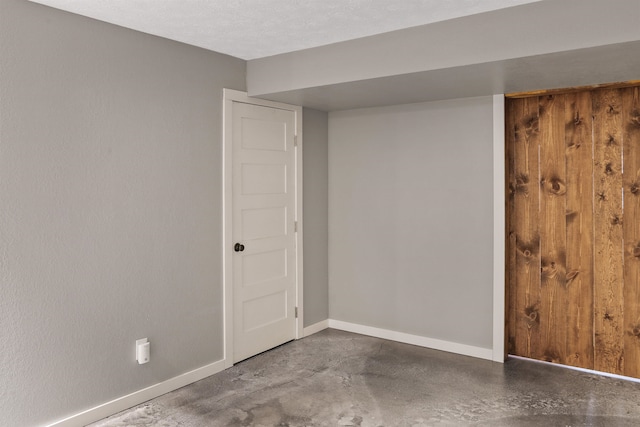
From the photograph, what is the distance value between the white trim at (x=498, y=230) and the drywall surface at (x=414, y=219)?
0.18 feet

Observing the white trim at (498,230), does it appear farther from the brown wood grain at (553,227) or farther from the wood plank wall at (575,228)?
the brown wood grain at (553,227)

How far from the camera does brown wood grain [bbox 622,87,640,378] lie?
339 centimetres

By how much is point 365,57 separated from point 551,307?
2.38m

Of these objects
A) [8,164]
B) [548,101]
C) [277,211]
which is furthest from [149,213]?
[548,101]

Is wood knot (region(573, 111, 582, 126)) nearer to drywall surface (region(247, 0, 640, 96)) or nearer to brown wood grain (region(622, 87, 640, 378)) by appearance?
brown wood grain (region(622, 87, 640, 378))

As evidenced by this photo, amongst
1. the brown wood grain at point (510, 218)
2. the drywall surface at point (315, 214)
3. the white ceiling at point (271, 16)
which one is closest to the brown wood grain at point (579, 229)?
the brown wood grain at point (510, 218)

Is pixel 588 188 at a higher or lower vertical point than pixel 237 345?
higher

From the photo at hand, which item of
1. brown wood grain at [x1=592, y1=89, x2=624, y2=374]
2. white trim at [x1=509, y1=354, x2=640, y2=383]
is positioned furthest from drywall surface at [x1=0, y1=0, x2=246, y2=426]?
brown wood grain at [x1=592, y1=89, x2=624, y2=374]

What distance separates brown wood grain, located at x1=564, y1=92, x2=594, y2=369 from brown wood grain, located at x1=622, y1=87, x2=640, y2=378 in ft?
0.72

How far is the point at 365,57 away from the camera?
3.17 metres

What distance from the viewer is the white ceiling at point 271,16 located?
257 cm

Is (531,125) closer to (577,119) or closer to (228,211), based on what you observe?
(577,119)

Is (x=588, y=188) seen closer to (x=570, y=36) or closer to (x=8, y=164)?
(x=570, y=36)

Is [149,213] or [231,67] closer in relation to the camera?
[149,213]
